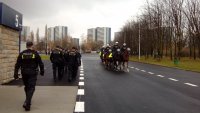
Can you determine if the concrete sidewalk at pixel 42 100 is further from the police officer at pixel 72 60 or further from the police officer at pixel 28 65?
the police officer at pixel 72 60

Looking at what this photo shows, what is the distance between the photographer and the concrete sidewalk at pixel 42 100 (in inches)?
419

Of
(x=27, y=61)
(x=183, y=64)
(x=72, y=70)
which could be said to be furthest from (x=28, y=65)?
(x=183, y=64)

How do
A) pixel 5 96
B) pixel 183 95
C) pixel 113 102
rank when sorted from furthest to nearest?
pixel 183 95 → pixel 5 96 → pixel 113 102

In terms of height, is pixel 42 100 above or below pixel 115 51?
below

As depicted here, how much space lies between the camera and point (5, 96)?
13461 millimetres

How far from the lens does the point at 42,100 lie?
12.5m

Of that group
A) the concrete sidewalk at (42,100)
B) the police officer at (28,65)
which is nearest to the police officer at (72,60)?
the concrete sidewalk at (42,100)

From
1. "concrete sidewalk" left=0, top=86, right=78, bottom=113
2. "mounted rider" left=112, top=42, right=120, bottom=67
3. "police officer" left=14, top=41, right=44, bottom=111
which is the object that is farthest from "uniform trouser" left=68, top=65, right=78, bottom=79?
"police officer" left=14, top=41, right=44, bottom=111

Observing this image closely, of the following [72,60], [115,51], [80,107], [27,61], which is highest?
[115,51]

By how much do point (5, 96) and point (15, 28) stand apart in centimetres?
782

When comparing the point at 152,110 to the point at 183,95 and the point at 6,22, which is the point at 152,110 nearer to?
the point at 183,95

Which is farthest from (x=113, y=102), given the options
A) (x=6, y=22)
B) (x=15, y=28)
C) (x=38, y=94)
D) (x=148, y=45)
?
(x=148, y=45)

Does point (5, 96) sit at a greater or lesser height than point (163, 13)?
lesser

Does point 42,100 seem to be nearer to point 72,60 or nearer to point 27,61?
point 27,61
